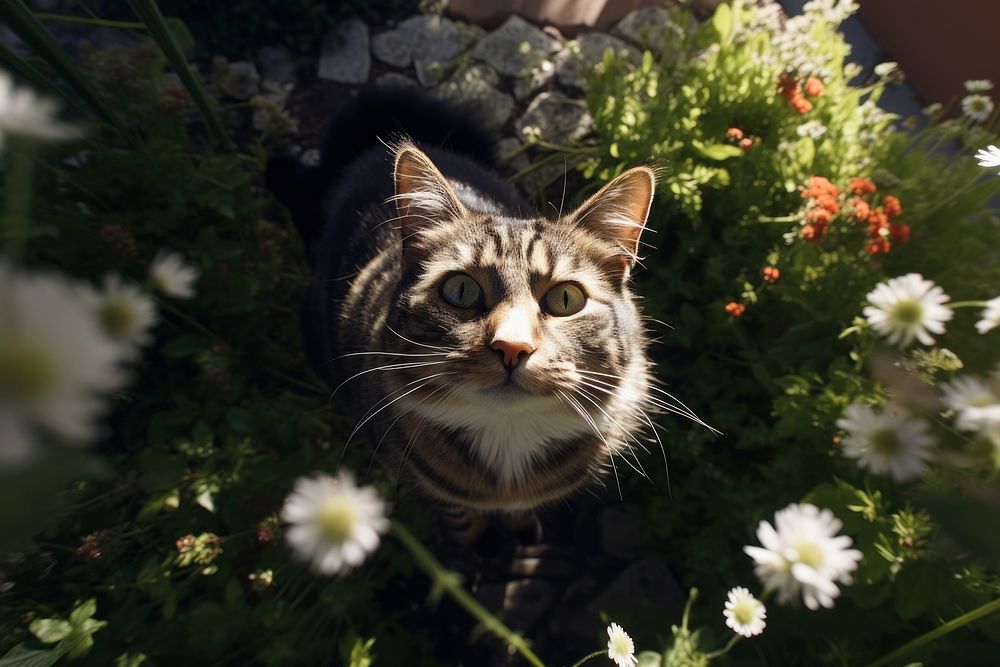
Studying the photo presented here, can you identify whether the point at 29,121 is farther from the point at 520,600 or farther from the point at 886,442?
the point at 520,600

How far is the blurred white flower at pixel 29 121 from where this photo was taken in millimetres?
377

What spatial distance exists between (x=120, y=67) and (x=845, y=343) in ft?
9.04

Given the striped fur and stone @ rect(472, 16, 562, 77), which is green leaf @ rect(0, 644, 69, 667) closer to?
the striped fur

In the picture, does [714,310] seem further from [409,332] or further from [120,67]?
[120,67]

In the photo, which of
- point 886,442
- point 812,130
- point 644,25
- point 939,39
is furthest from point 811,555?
point 939,39

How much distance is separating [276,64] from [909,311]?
3108mm

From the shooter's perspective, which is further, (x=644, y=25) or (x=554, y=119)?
(x=644, y=25)

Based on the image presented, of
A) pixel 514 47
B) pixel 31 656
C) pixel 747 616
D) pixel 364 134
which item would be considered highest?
pixel 514 47

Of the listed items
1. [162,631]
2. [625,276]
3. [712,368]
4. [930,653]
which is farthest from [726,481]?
[162,631]

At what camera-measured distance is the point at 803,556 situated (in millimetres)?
693

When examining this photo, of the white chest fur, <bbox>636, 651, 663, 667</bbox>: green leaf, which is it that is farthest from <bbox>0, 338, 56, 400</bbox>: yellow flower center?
<bbox>636, 651, 663, 667</bbox>: green leaf

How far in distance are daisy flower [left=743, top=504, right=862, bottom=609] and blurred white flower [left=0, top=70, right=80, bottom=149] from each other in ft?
2.73

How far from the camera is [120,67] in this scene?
6.28ft

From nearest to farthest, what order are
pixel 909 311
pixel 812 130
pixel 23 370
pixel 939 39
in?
pixel 23 370 → pixel 909 311 → pixel 812 130 → pixel 939 39
